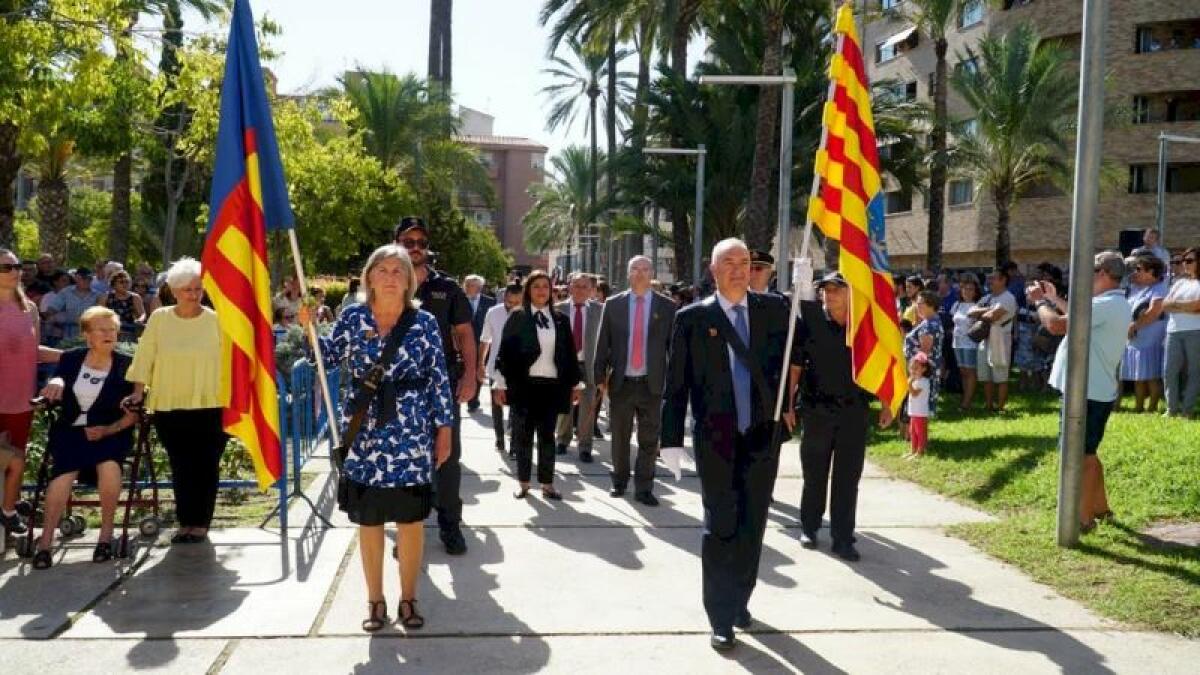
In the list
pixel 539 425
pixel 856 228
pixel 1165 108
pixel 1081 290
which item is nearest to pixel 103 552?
pixel 539 425

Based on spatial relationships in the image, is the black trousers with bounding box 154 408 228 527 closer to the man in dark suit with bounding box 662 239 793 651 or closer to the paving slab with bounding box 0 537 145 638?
the paving slab with bounding box 0 537 145 638

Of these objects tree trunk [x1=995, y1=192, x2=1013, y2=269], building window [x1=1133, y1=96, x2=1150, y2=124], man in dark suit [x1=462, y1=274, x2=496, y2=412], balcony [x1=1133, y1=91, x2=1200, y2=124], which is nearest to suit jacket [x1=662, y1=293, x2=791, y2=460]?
man in dark suit [x1=462, y1=274, x2=496, y2=412]

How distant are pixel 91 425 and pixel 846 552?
4817 mm

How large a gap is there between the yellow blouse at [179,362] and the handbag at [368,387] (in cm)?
202

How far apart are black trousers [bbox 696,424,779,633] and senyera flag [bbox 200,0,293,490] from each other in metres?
2.49

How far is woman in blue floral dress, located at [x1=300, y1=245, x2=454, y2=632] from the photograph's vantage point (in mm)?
5305

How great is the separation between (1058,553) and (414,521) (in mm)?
4177

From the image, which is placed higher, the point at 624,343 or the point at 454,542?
the point at 624,343

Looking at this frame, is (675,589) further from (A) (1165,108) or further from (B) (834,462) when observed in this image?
(A) (1165,108)

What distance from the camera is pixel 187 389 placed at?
709cm

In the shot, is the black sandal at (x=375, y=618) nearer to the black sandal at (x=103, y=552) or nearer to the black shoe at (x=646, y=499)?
the black sandal at (x=103, y=552)

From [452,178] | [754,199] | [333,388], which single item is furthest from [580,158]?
[333,388]

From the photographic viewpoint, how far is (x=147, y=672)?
4.84 meters

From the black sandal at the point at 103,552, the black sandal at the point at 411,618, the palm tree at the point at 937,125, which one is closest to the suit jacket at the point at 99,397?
the black sandal at the point at 103,552
